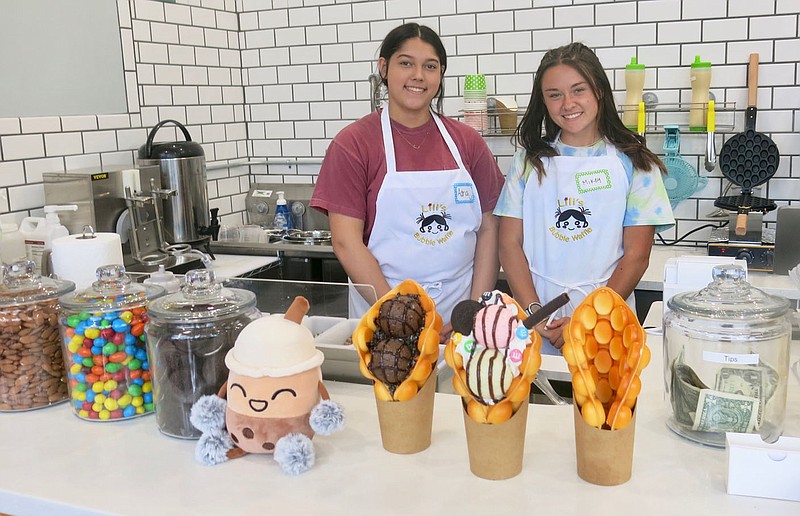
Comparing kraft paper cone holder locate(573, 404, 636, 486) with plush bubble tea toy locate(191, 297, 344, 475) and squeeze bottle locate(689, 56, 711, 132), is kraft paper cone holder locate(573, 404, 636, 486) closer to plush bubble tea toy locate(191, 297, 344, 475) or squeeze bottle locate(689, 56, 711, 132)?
plush bubble tea toy locate(191, 297, 344, 475)

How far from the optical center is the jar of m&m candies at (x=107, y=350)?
1.44m

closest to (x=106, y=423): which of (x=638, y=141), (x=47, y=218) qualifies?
(x=47, y=218)

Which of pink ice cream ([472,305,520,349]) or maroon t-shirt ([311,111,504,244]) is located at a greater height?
maroon t-shirt ([311,111,504,244])

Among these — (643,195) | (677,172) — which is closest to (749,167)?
(677,172)

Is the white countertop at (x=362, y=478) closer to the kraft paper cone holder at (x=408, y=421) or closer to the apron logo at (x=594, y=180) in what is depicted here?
the kraft paper cone holder at (x=408, y=421)

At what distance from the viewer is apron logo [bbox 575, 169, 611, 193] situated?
7.39ft

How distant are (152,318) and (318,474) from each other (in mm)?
425

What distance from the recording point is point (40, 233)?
8.36ft

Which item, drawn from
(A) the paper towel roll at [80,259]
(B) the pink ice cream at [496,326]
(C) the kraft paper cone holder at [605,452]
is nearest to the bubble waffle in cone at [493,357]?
(B) the pink ice cream at [496,326]

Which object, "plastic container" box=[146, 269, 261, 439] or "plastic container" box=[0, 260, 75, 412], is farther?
"plastic container" box=[0, 260, 75, 412]

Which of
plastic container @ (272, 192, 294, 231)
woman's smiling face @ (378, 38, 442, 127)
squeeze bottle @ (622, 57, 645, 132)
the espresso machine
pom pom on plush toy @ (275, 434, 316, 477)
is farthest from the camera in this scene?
plastic container @ (272, 192, 294, 231)

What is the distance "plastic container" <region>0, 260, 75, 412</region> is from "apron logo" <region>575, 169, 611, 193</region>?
1.47m

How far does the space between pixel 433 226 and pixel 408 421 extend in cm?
130

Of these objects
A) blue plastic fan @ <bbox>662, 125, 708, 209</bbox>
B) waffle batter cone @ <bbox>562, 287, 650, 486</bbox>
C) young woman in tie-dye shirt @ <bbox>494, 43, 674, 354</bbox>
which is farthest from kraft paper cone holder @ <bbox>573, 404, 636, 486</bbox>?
blue plastic fan @ <bbox>662, 125, 708, 209</bbox>
